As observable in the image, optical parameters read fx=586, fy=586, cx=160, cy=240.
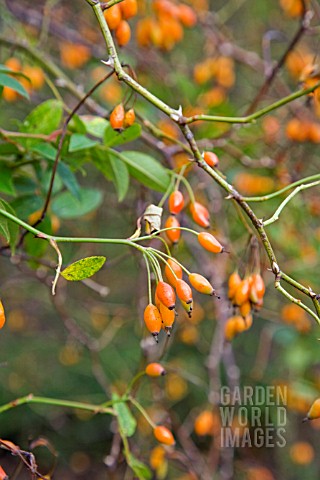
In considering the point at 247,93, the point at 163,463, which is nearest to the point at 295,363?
the point at 163,463

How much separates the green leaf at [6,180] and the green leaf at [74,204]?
0.30 meters

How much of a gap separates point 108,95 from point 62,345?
169cm

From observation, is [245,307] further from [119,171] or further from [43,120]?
[43,120]

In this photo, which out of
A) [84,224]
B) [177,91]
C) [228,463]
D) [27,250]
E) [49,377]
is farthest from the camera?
[49,377]

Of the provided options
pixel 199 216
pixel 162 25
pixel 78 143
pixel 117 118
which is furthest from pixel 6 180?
pixel 162 25

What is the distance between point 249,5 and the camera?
403cm

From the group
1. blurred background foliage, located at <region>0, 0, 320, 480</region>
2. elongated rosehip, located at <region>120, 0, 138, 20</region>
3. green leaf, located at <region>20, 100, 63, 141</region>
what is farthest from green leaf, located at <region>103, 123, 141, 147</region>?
elongated rosehip, located at <region>120, 0, 138, 20</region>

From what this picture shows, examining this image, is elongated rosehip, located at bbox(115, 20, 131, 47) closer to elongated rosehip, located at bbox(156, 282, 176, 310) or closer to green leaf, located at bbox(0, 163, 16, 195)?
green leaf, located at bbox(0, 163, 16, 195)

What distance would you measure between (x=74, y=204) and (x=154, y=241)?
0.23m

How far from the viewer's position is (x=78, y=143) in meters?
1.15

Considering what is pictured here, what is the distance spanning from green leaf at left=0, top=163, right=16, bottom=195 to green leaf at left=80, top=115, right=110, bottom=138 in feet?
0.63

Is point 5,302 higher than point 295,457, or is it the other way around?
point 5,302

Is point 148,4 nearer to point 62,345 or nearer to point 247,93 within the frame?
point 247,93

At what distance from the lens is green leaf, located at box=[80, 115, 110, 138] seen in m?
1.25
